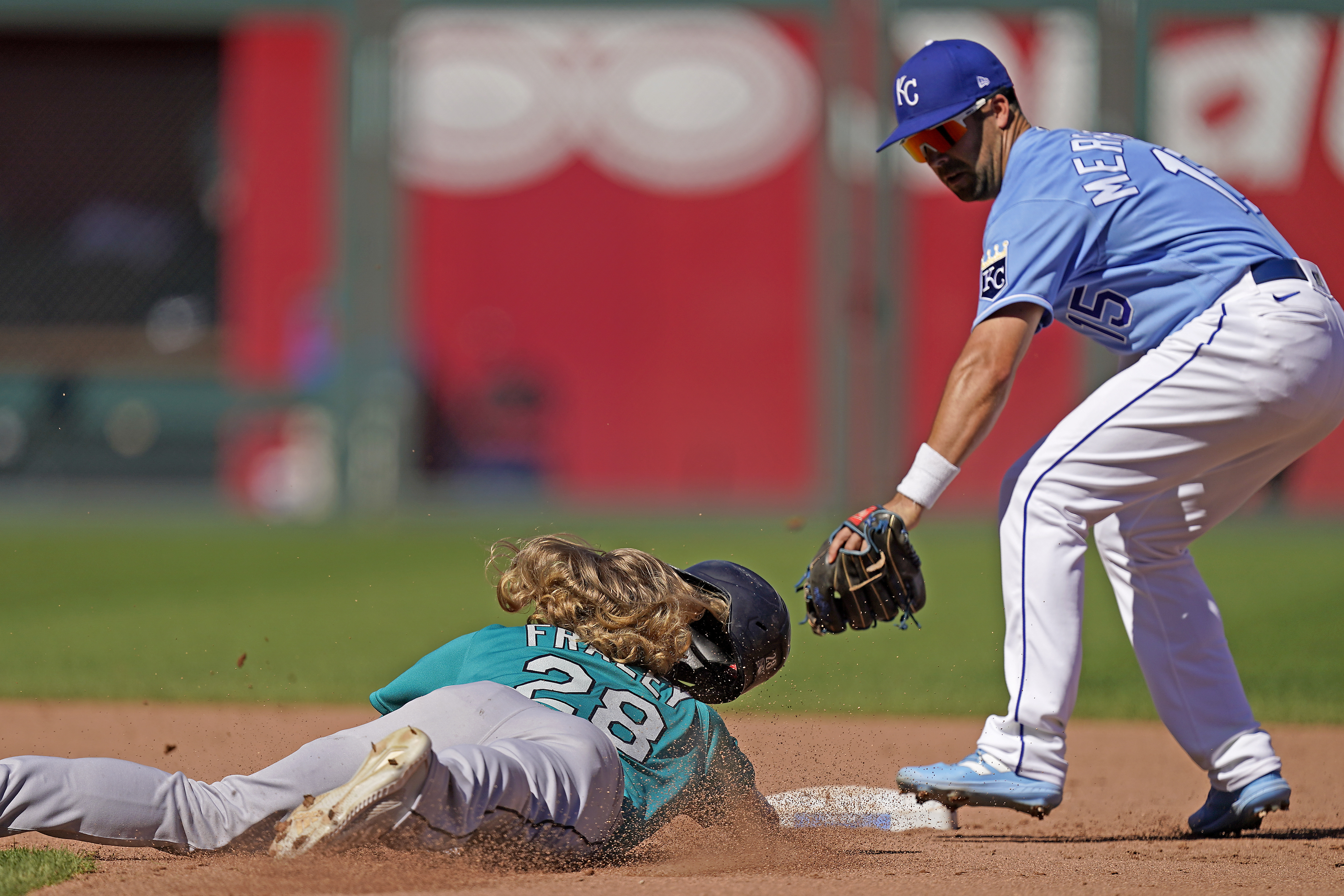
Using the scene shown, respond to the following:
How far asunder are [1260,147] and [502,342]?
22.9 feet

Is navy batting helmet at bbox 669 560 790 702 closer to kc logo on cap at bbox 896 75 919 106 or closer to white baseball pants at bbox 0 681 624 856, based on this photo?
white baseball pants at bbox 0 681 624 856

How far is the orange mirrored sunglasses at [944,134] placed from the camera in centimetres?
338

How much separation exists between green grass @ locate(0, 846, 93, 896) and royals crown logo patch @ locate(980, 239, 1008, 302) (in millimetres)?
2059

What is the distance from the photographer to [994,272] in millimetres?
3158

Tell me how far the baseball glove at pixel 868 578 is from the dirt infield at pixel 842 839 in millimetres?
465

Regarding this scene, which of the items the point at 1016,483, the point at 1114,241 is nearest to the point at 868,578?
the point at 1016,483

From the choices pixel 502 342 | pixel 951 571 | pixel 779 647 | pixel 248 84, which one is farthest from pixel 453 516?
pixel 779 647

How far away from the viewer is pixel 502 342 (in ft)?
47.6

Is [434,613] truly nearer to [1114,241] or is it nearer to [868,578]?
[868,578]

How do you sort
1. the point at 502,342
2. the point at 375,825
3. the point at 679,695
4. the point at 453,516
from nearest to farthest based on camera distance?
the point at 375,825
the point at 679,695
the point at 453,516
the point at 502,342

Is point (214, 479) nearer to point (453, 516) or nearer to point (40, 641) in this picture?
point (453, 516)

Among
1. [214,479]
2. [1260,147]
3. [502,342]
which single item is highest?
[1260,147]

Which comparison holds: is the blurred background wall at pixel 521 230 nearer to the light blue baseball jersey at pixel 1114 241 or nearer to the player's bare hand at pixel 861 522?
the light blue baseball jersey at pixel 1114 241

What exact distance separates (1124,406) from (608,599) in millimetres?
1131
